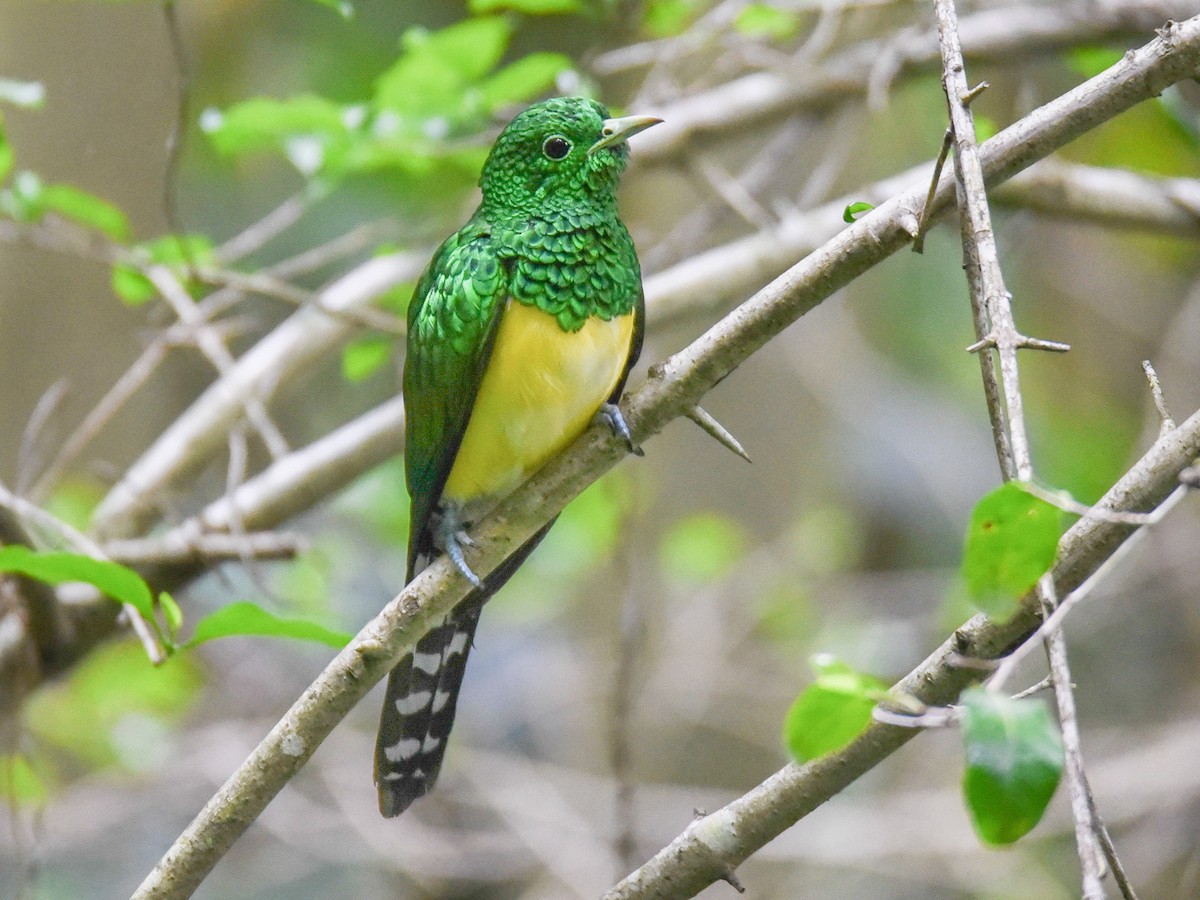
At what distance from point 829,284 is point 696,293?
1.63 metres

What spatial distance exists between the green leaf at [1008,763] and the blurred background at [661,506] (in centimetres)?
243

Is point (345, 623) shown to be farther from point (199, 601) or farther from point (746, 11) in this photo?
point (746, 11)

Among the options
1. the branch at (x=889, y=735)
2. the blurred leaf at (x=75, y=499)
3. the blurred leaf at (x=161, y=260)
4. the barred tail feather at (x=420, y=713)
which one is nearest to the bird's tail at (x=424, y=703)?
the barred tail feather at (x=420, y=713)

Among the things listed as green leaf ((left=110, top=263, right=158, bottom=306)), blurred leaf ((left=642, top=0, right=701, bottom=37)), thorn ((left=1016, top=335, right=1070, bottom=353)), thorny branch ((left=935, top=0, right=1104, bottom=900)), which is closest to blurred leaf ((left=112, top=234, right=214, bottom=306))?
green leaf ((left=110, top=263, right=158, bottom=306))

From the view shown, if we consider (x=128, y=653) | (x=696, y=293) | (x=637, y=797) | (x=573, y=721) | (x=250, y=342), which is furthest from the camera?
(x=250, y=342)

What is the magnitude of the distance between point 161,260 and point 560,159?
3.44 ft

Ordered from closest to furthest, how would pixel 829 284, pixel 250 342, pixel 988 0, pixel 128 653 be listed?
pixel 829 284 < pixel 988 0 < pixel 128 653 < pixel 250 342

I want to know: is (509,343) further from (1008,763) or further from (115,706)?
(115,706)

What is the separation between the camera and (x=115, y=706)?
12.7 feet

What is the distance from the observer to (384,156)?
8.62ft

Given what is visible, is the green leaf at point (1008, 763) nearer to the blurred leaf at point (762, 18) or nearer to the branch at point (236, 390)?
the blurred leaf at point (762, 18)

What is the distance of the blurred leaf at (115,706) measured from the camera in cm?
368

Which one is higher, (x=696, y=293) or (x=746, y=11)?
(x=746, y=11)

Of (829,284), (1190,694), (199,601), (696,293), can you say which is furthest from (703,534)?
(829,284)
